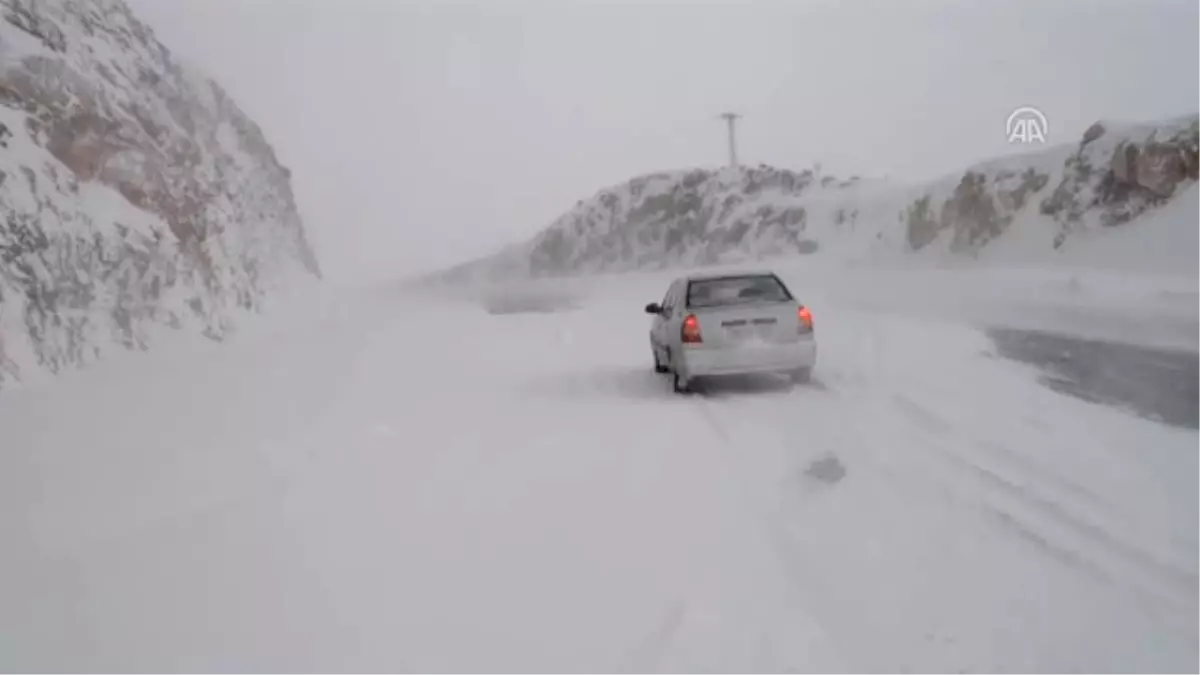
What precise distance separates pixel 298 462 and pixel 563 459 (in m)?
2.00

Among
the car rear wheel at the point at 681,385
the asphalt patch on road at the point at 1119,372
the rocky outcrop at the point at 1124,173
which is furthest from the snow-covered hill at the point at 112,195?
the rocky outcrop at the point at 1124,173

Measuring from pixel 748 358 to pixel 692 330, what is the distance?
0.71 meters

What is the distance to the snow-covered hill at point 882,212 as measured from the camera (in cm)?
2961

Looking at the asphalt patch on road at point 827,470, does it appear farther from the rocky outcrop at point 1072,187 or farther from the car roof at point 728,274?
the rocky outcrop at point 1072,187

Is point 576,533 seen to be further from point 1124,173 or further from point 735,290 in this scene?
point 1124,173

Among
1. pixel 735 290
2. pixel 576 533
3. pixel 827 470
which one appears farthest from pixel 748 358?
pixel 576 533

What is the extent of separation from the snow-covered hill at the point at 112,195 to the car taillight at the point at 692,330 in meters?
5.81

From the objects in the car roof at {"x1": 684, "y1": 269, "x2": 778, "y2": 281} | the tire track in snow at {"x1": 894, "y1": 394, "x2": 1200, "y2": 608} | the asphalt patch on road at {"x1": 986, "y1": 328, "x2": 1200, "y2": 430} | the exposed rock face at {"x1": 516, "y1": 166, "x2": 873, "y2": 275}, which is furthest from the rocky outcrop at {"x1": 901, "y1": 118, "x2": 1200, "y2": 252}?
the tire track in snow at {"x1": 894, "y1": 394, "x2": 1200, "y2": 608}

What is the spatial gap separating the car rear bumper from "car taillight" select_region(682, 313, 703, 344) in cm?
11

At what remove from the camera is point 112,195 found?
13.3 m

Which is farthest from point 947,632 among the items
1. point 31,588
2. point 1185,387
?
point 1185,387

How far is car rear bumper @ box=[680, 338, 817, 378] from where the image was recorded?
12.6m

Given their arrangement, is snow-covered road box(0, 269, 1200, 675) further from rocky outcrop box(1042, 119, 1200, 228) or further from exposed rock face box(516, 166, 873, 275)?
exposed rock face box(516, 166, 873, 275)

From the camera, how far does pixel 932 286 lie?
3016cm
